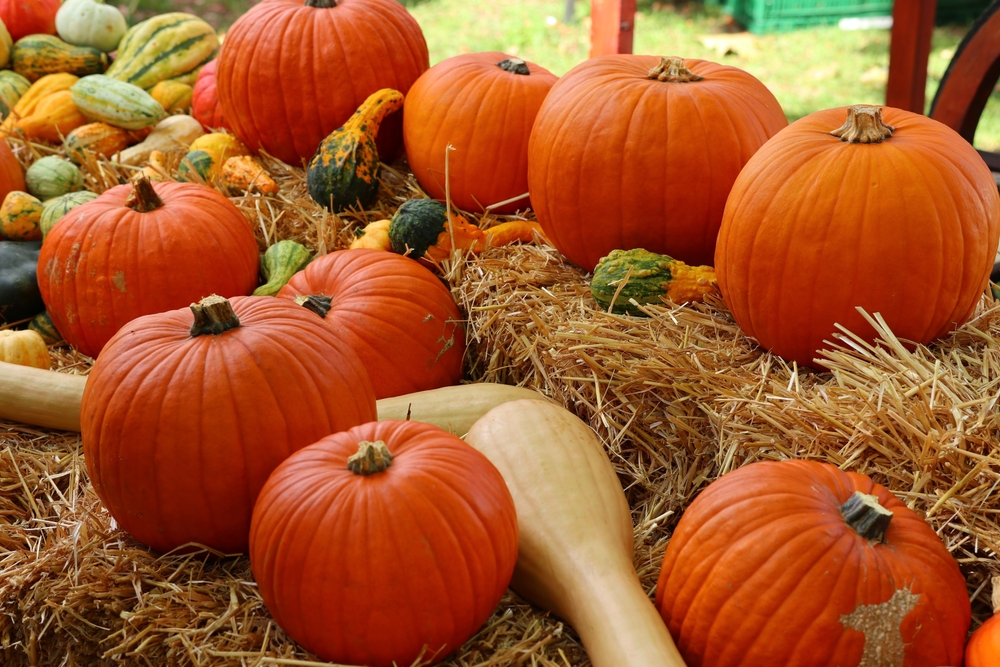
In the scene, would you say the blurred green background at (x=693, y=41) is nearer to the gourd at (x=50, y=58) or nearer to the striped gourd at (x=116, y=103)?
the gourd at (x=50, y=58)

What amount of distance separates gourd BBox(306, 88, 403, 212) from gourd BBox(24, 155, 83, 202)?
1.11 metres

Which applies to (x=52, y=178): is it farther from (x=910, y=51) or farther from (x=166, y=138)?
(x=910, y=51)

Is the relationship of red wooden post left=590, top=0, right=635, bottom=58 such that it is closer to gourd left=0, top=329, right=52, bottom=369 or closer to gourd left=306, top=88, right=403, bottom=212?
gourd left=306, top=88, right=403, bottom=212

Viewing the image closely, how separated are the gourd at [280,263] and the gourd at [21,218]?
929 mm

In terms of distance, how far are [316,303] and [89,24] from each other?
265 centimetres

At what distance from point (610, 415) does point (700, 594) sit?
69 cm

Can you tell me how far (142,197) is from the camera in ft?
8.57

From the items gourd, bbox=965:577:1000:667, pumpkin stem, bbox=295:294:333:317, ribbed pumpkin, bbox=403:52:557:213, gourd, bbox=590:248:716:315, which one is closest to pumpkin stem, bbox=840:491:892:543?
gourd, bbox=965:577:1000:667

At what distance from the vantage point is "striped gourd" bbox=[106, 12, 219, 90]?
13.2ft

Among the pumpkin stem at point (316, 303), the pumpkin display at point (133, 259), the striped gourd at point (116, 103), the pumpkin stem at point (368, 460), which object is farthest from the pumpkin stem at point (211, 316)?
the striped gourd at point (116, 103)

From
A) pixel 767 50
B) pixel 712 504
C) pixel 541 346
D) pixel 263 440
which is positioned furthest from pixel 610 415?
pixel 767 50

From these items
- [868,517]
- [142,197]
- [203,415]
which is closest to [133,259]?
[142,197]

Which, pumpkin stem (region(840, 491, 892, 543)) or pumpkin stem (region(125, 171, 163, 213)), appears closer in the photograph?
pumpkin stem (region(840, 491, 892, 543))

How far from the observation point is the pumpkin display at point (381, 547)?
1503 millimetres
